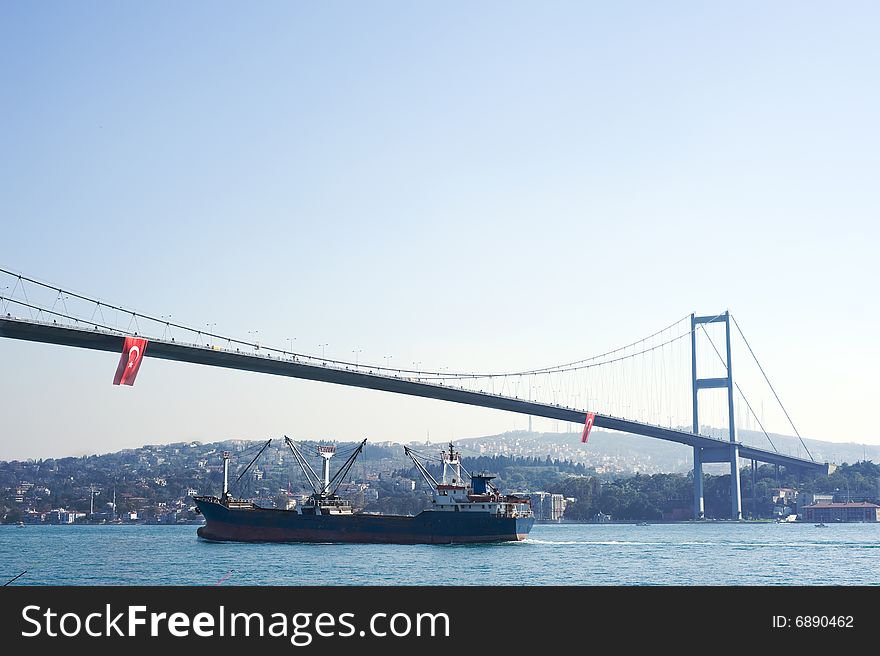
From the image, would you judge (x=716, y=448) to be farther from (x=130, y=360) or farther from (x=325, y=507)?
(x=130, y=360)

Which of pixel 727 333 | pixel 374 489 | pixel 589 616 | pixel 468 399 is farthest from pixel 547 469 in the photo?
pixel 589 616

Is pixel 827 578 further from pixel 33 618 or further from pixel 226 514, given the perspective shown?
pixel 226 514

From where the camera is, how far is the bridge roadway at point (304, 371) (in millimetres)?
46594

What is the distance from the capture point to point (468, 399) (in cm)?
6750

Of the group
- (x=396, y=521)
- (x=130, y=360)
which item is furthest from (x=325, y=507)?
(x=130, y=360)

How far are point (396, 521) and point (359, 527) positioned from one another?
2405mm

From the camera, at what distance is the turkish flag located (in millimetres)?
47219

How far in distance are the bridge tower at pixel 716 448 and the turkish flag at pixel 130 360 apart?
56125 millimetres

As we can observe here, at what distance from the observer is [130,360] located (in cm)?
4822

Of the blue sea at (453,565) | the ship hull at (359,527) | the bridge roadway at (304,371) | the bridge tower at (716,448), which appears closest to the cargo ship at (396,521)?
the ship hull at (359,527)

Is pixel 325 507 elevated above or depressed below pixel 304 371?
below


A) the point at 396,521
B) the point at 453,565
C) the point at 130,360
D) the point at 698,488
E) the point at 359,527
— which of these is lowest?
the point at 453,565

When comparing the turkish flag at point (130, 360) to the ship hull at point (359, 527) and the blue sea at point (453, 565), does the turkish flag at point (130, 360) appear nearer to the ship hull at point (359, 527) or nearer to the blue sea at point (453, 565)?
the blue sea at point (453, 565)

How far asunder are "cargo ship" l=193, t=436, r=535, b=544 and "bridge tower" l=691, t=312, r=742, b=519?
4356 cm
